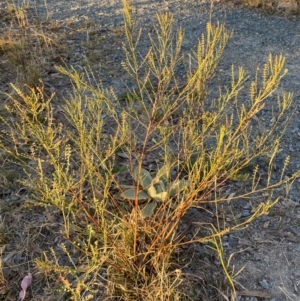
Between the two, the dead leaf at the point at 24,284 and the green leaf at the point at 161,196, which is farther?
the green leaf at the point at 161,196

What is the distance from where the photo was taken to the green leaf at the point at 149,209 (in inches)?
84.7

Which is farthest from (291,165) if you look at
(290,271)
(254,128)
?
(290,271)

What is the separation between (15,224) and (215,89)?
1806 mm

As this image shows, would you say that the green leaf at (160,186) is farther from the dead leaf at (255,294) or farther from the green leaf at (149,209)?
the dead leaf at (255,294)

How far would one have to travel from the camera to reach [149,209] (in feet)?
7.16

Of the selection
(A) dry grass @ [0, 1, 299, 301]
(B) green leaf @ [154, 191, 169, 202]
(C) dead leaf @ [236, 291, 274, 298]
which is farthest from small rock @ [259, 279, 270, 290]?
(B) green leaf @ [154, 191, 169, 202]

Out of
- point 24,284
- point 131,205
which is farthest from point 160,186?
point 24,284

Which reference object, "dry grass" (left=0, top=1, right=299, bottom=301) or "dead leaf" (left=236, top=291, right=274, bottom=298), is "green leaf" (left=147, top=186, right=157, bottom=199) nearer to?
"dry grass" (left=0, top=1, right=299, bottom=301)

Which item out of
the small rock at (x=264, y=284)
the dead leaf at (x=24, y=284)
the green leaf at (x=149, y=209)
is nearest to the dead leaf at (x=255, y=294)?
the small rock at (x=264, y=284)

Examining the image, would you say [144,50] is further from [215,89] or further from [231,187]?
[231,187]

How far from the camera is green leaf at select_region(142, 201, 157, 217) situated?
2.15 meters

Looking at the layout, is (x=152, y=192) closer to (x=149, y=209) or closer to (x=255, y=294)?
(x=149, y=209)

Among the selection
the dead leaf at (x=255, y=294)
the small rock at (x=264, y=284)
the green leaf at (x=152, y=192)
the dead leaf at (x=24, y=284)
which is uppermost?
the green leaf at (x=152, y=192)

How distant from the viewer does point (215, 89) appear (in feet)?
11.2
